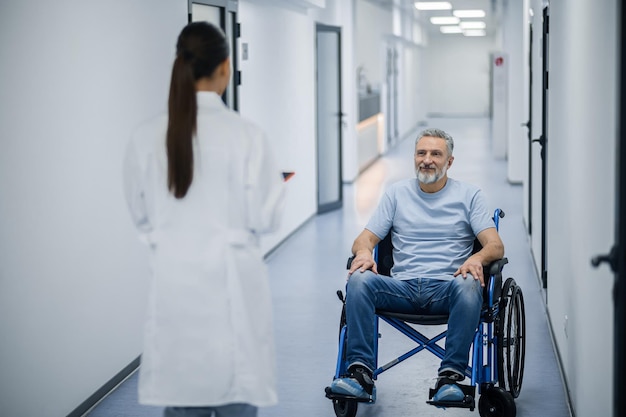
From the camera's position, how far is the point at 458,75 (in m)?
28.5

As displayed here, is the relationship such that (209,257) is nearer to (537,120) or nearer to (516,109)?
(537,120)

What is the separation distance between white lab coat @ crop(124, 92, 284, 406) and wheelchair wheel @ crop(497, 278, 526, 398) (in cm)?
147

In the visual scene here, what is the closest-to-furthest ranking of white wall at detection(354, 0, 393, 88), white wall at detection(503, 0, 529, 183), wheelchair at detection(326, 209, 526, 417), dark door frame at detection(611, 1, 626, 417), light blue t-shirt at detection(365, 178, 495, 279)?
dark door frame at detection(611, 1, 626, 417) < wheelchair at detection(326, 209, 526, 417) < light blue t-shirt at detection(365, 178, 495, 279) < white wall at detection(503, 0, 529, 183) < white wall at detection(354, 0, 393, 88)

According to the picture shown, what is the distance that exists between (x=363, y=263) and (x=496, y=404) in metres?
0.73

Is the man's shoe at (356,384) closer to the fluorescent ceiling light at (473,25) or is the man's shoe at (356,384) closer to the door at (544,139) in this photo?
the door at (544,139)

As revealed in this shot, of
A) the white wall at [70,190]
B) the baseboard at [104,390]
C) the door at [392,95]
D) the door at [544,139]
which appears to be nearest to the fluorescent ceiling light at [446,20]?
the door at [392,95]

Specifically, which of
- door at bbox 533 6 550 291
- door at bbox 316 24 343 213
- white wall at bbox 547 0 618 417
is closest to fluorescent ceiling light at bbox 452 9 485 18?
door at bbox 316 24 343 213

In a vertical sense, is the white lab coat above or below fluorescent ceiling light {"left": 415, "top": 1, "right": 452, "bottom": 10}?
below

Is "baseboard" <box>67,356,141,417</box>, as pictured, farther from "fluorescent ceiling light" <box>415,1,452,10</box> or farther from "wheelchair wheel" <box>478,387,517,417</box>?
"fluorescent ceiling light" <box>415,1,452,10</box>

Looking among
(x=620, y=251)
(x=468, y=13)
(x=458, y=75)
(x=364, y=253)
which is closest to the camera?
(x=620, y=251)

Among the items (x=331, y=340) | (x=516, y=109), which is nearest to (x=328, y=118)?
(x=516, y=109)

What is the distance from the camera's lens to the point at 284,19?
7.69 m

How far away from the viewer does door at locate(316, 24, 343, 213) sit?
932 cm

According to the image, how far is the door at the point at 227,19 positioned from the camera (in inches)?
217
